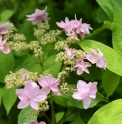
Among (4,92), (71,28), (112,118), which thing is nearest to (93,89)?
(112,118)

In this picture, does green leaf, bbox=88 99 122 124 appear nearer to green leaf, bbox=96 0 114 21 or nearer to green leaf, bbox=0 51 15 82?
green leaf, bbox=96 0 114 21

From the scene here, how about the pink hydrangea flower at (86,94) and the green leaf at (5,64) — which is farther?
the green leaf at (5,64)

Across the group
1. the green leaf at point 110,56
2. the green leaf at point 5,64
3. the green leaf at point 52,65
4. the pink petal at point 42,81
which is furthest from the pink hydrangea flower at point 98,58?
the green leaf at point 5,64

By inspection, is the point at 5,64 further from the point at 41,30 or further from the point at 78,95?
the point at 78,95

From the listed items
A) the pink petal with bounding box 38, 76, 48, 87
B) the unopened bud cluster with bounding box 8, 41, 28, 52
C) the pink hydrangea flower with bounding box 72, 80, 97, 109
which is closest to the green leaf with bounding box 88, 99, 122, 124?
the pink hydrangea flower with bounding box 72, 80, 97, 109

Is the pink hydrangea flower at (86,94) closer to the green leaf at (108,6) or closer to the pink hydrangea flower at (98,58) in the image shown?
the pink hydrangea flower at (98,58)

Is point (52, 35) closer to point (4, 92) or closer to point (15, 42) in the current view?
point (15, 42)
